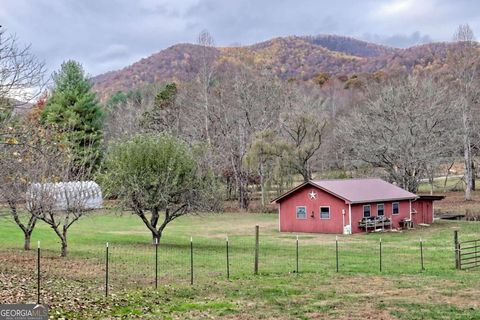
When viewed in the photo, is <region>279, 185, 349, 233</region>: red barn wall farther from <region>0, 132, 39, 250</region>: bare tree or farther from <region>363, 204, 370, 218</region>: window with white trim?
<region>0, 132, 39, 250</region>: bare tree

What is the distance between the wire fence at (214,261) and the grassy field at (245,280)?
5cm

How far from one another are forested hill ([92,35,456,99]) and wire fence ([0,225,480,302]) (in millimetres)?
82224

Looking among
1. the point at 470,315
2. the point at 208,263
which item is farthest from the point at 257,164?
the point at 470,315

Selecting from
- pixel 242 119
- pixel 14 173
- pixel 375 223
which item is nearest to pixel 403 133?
pixel 375 223

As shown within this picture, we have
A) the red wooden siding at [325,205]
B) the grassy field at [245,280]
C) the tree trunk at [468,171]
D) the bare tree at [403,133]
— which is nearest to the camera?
the grassy field at [245,280]

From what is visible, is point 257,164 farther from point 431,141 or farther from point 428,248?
point 428,248

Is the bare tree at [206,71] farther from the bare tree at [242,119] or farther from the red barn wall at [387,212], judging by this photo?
the red barn wall at [387,212]

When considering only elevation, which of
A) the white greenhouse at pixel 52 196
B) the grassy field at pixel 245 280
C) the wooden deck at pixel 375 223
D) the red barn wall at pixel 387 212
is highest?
the white greenhouse at pixel 52 196

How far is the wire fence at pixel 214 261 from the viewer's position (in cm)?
2017

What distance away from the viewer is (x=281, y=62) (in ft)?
536

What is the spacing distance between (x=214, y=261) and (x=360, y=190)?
2062cm

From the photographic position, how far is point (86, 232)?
40.1 meters

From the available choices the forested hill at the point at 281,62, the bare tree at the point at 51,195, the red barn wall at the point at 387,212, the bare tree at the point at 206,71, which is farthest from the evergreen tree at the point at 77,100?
the forested hill at the point at 281,62

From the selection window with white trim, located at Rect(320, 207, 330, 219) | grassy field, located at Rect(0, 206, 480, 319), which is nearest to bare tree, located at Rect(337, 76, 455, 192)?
window with white trim, located at Rect(320, 207, 330, 219)
